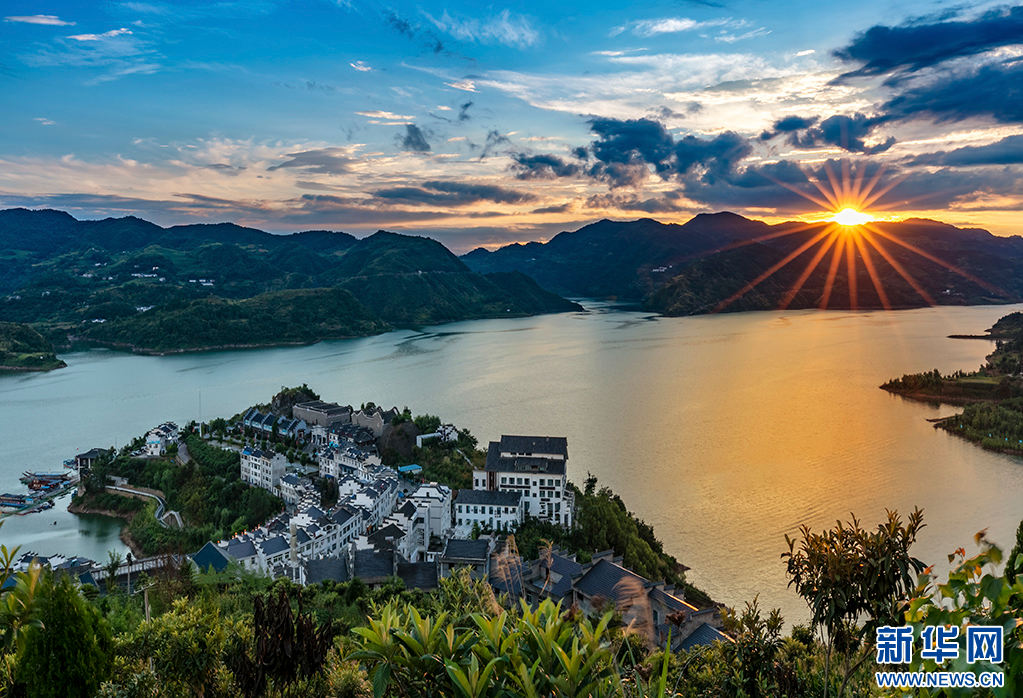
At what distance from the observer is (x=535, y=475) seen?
12.4 meters

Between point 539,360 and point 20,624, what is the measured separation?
31930mm

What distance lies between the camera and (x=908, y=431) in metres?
19.7

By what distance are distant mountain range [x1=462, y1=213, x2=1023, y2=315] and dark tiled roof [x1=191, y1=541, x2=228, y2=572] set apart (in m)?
61.0

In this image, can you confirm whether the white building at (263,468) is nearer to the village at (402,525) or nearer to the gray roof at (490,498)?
the village at (402,525)

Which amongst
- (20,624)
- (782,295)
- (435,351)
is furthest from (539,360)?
(782,295)

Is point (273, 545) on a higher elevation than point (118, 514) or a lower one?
higher

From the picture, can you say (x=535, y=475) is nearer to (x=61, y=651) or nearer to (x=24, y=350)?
(x=61, y=651)

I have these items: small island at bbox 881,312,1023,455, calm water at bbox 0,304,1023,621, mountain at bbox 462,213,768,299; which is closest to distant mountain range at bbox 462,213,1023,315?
mountain at bbox 462,213,768,299

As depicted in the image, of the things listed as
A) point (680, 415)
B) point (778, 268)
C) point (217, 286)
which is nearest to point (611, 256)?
point (778, 268)

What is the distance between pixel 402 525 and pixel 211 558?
3.10 meters

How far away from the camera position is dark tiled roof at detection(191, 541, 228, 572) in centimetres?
964

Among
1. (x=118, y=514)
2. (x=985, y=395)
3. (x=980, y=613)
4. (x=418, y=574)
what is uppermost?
(x=980, y=613)

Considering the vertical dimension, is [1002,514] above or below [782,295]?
below

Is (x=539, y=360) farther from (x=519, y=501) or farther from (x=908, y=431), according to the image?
(x=519, y=501)
